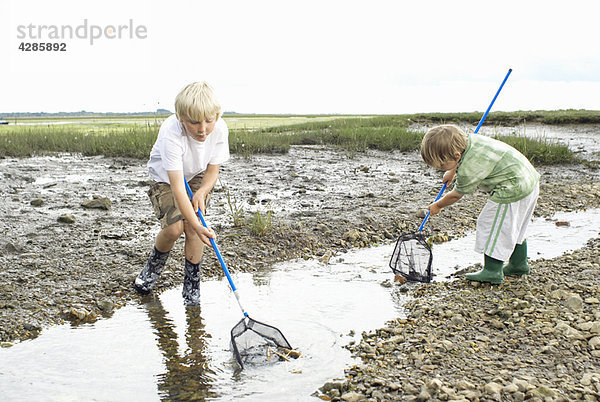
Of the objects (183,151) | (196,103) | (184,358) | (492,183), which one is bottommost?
(184,358)

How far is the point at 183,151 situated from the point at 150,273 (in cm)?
114

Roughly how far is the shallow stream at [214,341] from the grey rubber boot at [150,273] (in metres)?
0.10

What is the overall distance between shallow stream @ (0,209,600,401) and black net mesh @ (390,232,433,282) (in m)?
Result: 0.16

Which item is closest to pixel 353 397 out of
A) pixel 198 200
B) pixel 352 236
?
pixel 198 200

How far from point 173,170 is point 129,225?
273cm

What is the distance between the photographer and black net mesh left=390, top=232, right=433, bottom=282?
170 inches

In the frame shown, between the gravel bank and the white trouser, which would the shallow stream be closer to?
the gravel bank

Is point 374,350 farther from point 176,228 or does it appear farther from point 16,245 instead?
point 16,245

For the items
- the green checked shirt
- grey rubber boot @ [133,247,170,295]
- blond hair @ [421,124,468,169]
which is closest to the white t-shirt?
grey rubber boot @ [133,247,170,295]

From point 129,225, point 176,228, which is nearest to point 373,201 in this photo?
point 129,225

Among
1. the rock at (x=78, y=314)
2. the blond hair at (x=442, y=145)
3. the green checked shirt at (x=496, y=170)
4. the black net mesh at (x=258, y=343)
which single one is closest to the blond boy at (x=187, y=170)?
the rock at (x=78, y=314)

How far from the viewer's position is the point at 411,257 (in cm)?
441

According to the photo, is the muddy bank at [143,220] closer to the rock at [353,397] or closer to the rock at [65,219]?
the rock at [65,219]

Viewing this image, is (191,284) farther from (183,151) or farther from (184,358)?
(183,151)
